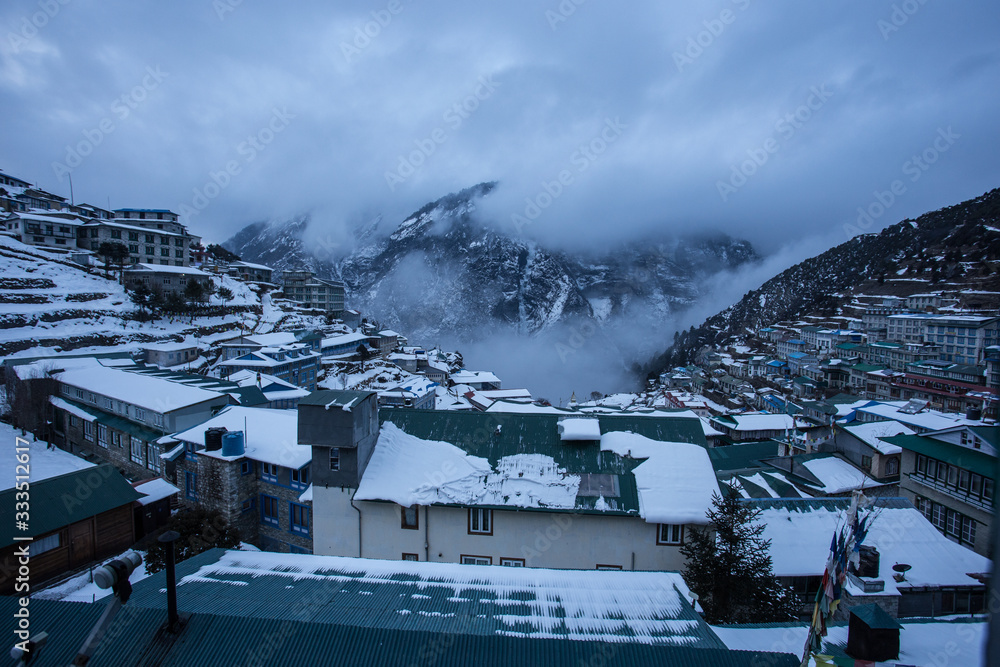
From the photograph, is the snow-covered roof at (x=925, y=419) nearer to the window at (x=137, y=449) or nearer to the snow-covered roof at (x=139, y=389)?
the snow-covered roof at (x=139, y=389)

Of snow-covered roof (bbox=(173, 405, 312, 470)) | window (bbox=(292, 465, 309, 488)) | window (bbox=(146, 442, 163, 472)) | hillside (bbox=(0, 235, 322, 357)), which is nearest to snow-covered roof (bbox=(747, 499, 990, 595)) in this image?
window (bbox=(292, 465, 309, 488))

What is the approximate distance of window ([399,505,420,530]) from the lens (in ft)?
38.9

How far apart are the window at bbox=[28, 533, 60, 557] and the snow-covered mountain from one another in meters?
111

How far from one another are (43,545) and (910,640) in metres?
20.2

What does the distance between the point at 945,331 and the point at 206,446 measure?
252 feet

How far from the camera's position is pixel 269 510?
14703mm

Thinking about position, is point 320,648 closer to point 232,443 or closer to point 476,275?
point 232,443

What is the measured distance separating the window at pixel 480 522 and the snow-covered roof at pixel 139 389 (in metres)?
16.1

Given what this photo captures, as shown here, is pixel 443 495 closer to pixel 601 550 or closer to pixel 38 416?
pixel 601 550

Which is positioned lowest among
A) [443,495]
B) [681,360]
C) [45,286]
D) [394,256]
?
[681,360]

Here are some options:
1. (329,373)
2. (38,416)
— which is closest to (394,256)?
(329,373)

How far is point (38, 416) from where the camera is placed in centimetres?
2411

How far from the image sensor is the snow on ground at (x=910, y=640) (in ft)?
22.3

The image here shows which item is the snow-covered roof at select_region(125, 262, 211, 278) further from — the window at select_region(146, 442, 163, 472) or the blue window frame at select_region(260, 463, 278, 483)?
the blue window frame at select_region(260, 463, 278, 483)
